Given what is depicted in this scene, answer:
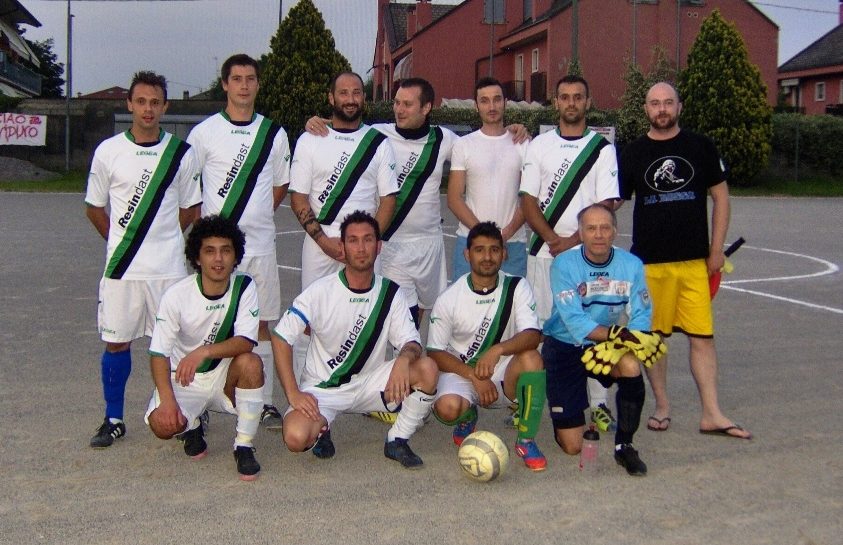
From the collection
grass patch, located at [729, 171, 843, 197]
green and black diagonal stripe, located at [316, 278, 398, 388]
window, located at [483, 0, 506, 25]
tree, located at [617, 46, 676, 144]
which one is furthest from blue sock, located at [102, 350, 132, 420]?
window, located at [483, 0, 506, 25]

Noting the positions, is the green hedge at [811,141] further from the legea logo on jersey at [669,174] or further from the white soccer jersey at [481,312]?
the white soccer jersey at [481,312]

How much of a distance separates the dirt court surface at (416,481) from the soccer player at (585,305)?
29 centimetres

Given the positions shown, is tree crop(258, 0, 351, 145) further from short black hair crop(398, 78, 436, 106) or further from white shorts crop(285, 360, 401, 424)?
white shorts crop(285, 360, 401, 424)

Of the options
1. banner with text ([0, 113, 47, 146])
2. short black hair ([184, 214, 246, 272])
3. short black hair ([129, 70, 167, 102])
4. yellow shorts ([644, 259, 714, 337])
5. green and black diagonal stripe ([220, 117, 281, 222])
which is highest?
banner with text ([0, 113, 47, 146])

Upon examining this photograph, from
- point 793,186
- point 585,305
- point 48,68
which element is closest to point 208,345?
point 585,305

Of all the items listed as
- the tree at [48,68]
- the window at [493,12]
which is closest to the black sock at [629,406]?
the window at [493,12]

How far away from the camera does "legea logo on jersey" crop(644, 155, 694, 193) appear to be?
20.3 ft

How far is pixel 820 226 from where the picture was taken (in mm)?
20438

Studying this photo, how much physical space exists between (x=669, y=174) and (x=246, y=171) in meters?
2.70

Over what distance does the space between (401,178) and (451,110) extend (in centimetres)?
2812

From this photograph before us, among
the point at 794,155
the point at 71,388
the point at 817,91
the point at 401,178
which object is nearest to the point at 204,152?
the point at 401,178

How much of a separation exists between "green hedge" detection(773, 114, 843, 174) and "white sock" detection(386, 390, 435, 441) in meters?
33.3

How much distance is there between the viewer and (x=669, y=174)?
20.4 ft

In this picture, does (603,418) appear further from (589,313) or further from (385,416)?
(385,416)
